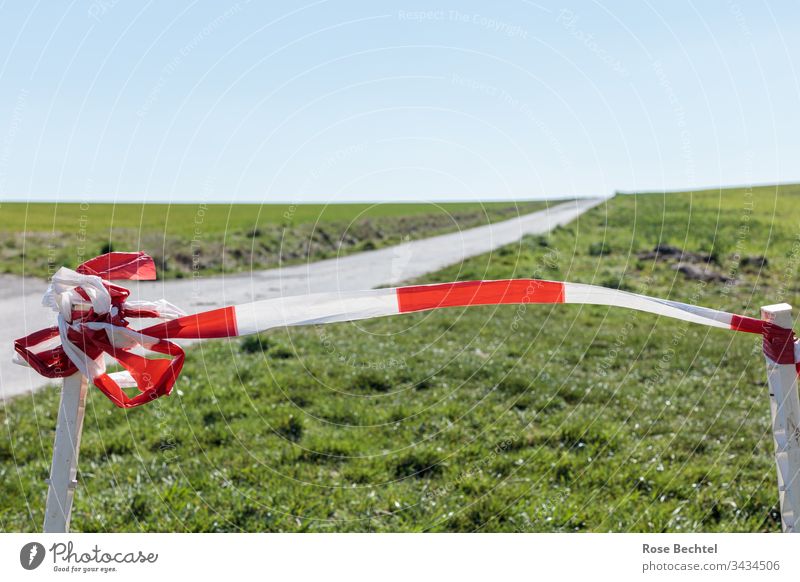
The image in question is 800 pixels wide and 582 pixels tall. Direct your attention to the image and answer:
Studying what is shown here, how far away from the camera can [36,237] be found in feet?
78.8

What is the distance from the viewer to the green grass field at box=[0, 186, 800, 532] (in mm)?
5035

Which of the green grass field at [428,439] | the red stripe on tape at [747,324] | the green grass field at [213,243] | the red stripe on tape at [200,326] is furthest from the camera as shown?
the green grass field at [213,243]

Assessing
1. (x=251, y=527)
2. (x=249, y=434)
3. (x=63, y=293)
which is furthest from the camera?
(x=249, y=434)

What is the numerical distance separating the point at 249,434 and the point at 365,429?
105 cm

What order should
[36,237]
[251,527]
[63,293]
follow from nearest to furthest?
[63,293] < [251,527] < [36,237]

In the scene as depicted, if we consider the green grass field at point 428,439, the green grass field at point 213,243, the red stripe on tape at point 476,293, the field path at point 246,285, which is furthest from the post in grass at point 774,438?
Result: the green grass field at point 213,243

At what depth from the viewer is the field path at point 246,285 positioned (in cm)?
1090

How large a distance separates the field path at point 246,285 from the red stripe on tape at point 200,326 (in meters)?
6.18

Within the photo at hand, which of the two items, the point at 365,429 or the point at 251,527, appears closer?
the point at 251,527

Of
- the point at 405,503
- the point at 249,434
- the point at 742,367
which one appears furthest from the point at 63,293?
the point at 742,367

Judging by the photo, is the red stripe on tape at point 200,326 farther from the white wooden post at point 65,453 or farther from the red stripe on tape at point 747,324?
the red stripe on tape at point 747,324

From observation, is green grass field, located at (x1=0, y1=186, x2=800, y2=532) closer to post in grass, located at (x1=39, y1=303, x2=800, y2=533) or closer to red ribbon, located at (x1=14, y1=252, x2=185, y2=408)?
post in grass, located at (x1=39, y1=303, x2=800, y2=533)
